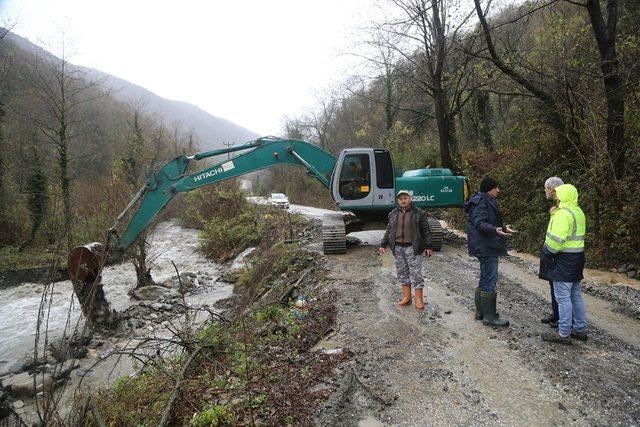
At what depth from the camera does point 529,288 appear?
6.70m

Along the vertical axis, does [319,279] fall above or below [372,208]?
below

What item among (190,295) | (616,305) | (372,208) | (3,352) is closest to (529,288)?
(616,305)

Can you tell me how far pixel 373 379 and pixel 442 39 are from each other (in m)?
12.9

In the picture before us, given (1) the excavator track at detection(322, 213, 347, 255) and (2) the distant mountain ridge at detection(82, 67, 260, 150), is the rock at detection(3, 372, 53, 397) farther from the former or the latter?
(2) the distant mountain ridge at detection(82, 67, 260, 150)

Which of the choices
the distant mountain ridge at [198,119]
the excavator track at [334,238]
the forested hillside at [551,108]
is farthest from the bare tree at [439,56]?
the distant mountain ridge at [198,119]

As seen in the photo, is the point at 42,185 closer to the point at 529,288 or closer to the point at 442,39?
the point at 442,39

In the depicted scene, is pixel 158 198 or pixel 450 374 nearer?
pixel 450 374

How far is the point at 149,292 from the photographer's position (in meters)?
10.2

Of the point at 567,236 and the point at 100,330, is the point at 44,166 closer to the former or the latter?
the point at 100,330

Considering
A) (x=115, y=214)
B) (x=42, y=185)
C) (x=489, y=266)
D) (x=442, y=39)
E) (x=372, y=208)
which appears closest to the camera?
(x=489, y=266)

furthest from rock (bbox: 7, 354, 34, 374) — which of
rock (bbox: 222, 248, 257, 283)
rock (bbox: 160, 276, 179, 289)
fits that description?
rock (bbox: 222, 248, 257, 283)

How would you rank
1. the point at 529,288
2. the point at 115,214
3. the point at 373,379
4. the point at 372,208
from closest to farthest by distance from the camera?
the point at 373,379 < the point at 529,288 < the point at 372,208 < the point at 115,214

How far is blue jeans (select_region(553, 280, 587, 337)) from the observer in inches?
171

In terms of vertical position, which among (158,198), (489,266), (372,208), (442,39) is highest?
(442,39)
